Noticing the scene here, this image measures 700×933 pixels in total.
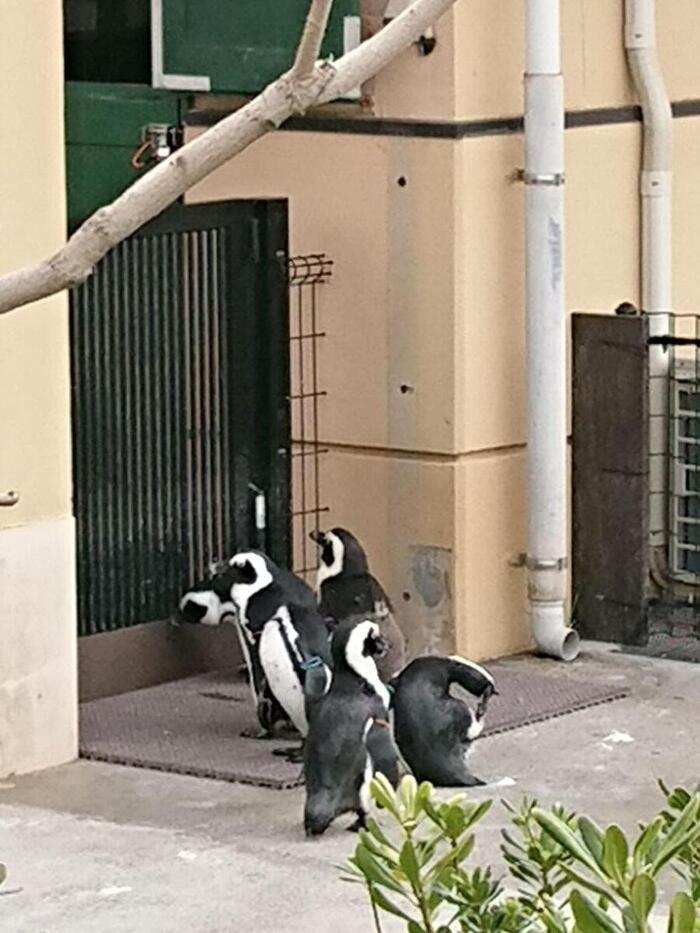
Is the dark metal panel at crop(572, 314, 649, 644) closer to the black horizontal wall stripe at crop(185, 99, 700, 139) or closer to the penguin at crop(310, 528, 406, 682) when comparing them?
the black horizontal wall stripe at crop(185, 99, 700, 139)

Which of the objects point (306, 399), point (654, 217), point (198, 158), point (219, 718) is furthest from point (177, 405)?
point (198, 158)

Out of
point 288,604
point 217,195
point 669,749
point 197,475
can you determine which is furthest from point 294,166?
point 669,749

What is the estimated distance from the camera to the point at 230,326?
9602mm

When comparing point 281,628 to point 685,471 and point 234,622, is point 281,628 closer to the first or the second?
point 234,622

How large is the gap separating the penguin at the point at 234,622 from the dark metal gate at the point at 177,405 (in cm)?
21

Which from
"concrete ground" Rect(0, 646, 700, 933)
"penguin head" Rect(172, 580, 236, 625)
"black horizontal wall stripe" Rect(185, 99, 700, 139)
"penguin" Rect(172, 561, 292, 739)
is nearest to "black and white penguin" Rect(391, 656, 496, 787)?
"concrete ground" Rect(0, 646, 700, 933)

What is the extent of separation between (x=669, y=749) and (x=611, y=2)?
126 inches

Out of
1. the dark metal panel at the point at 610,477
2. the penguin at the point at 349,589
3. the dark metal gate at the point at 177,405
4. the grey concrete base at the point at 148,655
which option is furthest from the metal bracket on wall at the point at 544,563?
the grey concrete base at the point at 148,655

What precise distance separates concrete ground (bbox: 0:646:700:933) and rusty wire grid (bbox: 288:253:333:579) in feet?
5.15

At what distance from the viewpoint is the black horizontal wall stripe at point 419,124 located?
936cm

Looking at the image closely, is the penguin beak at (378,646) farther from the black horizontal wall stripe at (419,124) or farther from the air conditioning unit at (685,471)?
the air conditioning unit at (685,471)

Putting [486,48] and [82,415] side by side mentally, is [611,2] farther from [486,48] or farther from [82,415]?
[82,415]

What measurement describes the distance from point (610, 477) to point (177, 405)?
173 cm

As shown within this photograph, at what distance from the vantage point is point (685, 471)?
10102mm
